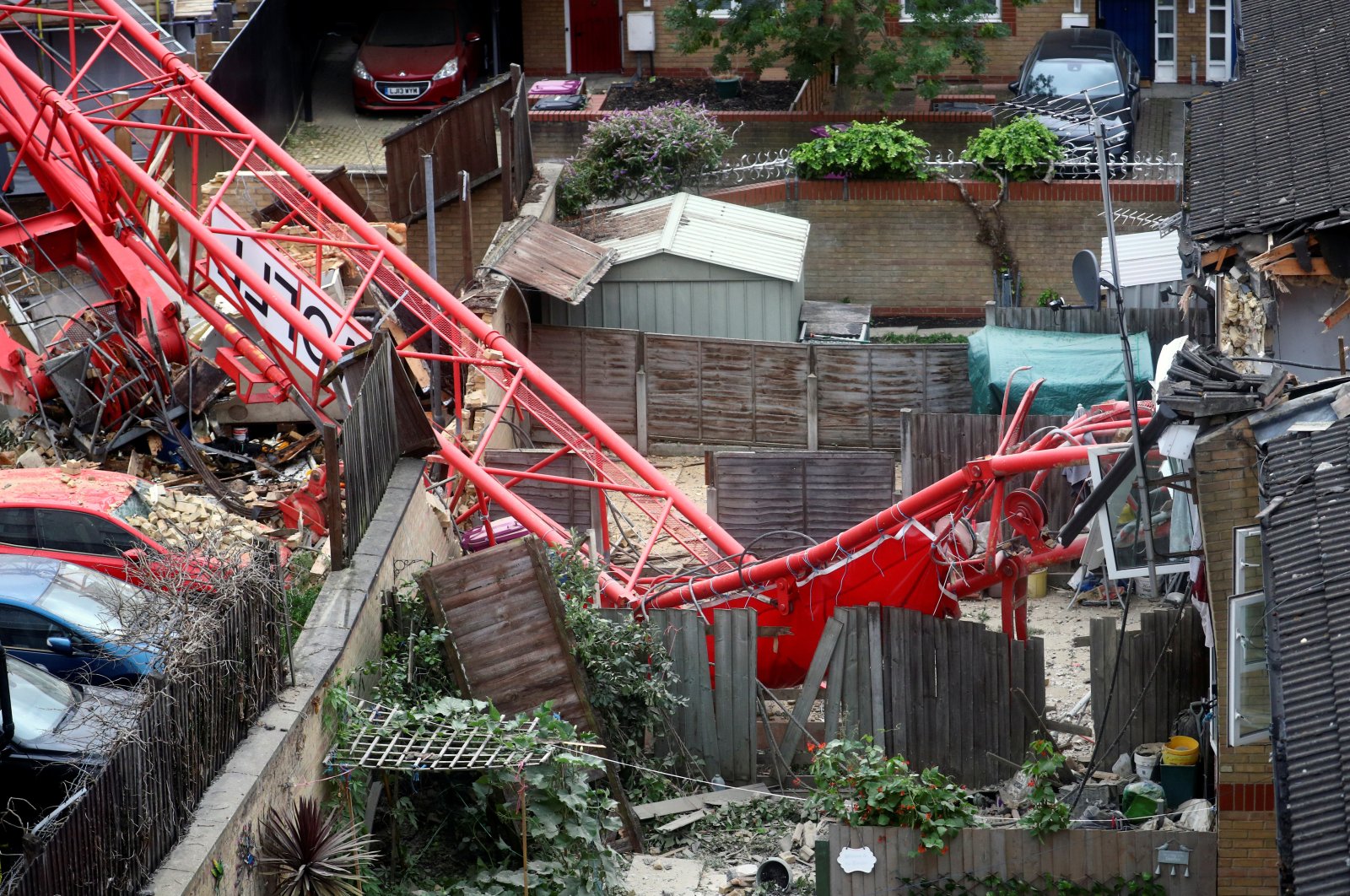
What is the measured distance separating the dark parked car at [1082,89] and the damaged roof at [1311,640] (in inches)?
688

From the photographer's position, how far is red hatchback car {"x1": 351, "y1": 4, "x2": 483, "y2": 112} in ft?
93.4

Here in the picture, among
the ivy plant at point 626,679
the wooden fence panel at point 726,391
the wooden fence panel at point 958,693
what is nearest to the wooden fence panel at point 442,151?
the wooden fence panel at point 726,391

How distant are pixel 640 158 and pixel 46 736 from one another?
15.9 m

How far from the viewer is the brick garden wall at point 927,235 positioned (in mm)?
24328

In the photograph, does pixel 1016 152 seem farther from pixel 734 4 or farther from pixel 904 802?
pixel 904 802

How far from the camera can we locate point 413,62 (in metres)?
28.8

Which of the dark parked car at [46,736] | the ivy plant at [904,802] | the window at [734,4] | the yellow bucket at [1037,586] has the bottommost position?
the yellow bucket at [1037,586]

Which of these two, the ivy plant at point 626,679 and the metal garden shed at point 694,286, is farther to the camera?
the metal garden shed at point 694,286

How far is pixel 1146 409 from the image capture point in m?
12.7

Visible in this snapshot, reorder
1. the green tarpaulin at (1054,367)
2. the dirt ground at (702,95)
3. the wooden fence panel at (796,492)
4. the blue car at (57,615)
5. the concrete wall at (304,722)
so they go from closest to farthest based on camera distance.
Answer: the concrete wall at (304,722) < the blue car at (57,615) < the wooden fence panel at (796,492) < the green tarpaulin at (1054,367) < the dirt ground at (702,95)

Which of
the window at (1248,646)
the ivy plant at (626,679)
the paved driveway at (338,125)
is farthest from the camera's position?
the paved driveway at (338,125)

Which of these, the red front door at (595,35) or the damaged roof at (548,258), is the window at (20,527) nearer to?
the damaged roof at (548,258)

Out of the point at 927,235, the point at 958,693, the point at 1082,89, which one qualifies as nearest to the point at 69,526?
the point at 958,693

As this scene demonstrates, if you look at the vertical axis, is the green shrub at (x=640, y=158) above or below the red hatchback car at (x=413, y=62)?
below
